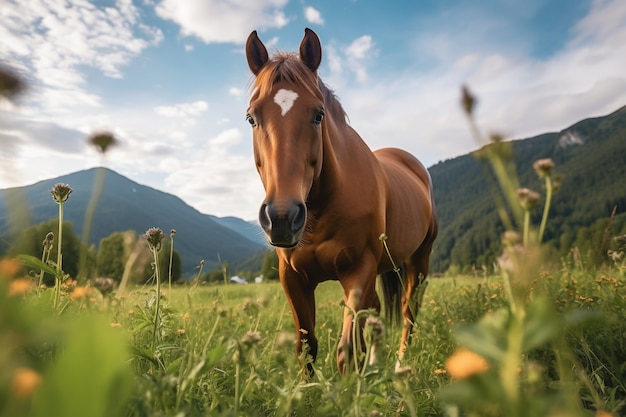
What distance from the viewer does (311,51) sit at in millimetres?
3240

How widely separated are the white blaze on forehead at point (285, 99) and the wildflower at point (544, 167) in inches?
76.1

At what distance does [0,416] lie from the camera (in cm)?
43

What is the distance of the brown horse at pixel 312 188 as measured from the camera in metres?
2.29

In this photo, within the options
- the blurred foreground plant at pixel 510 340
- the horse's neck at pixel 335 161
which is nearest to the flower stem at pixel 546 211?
the blurred foreground plant at pixel 510 340

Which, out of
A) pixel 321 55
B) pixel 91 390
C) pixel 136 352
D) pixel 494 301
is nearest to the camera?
pixel 91 390

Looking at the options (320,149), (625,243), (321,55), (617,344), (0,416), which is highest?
(321,55)

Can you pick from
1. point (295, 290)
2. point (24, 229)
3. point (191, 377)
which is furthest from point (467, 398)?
point (295, 290)

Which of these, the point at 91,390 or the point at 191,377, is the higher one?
the point at 91,390

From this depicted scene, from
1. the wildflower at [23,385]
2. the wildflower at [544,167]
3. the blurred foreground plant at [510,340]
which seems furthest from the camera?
the wildflower at [544,167]

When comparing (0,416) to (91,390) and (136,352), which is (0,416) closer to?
(91,390)

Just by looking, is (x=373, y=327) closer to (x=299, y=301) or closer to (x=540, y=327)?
(x=540, y=327)

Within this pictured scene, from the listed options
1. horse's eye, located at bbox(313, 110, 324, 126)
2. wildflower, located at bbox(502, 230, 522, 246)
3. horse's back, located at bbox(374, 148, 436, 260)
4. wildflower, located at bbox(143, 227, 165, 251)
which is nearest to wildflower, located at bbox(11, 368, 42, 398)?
wildflower, located at bbox(502, 230, 522, 246)

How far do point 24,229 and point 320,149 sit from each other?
219 cm

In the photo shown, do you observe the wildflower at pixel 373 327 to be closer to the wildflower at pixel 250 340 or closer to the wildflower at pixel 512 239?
→ the wildflower at pixel 250 340
